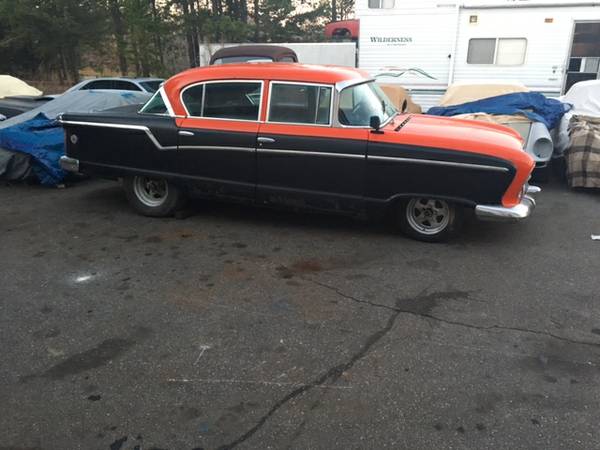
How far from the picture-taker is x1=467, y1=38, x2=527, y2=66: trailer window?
34.6 feet

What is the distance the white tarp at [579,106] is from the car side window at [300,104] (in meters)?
4.61

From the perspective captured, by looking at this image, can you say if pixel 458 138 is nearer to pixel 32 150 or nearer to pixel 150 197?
pixel 150 197

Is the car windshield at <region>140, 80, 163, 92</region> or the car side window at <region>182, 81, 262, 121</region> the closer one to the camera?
the car side window at <region>182, 81, 262, 121</region>

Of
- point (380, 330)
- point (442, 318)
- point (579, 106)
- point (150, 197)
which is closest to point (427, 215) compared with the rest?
point (442, 318)

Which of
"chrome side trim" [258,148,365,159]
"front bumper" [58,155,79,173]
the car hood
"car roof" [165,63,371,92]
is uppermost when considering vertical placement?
"car roof" [165,63,371,92]

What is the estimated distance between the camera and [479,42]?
10.7 m

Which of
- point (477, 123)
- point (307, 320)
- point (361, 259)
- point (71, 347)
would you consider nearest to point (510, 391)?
point (307, 320)

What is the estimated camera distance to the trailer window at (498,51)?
34.6 feet

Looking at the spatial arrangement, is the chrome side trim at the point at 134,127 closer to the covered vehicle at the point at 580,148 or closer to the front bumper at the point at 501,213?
the front bumper at the point at 501,213

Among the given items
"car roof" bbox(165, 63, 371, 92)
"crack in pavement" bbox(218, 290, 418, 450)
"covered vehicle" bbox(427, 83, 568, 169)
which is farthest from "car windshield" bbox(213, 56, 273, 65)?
"crack in pavement" bbox(218, 290, 418, 450)

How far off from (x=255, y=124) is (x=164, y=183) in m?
1.44

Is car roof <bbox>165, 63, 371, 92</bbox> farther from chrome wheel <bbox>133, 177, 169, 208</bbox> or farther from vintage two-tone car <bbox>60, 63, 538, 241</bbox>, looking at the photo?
chrome wheel <bbox>133, 177, 169, 208</bbox>

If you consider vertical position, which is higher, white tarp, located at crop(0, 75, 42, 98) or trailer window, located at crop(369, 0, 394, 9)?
trailer window, located at crop(369, 0, 394, 9)

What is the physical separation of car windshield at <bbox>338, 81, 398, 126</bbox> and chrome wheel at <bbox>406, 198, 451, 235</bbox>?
93 cm
